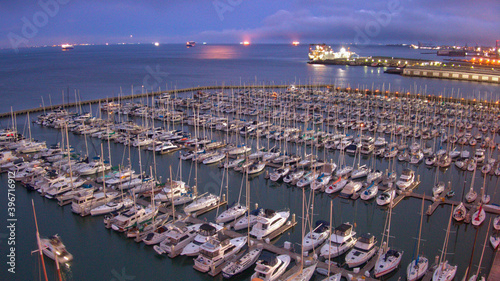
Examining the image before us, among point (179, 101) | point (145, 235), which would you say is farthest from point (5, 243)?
point (179, 101)

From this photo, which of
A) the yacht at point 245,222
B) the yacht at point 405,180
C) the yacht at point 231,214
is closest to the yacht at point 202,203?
the yacht at point 231,214

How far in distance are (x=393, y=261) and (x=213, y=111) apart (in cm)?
3493

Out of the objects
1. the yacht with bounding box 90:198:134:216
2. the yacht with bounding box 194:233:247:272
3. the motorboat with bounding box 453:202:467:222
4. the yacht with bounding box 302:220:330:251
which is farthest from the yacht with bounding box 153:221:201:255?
the motorboat with bounding box 453:202:467:222

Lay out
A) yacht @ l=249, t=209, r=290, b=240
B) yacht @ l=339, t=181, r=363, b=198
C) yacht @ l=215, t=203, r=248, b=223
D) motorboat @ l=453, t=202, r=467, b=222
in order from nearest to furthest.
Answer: yacht @ l=249, t=209, r=290, b=240 → yacht @ l=215, t=203, r=248, b=223 → motorboat @ l=453, t=202, r=467, b=222 → yacht @ l=339, t=181, r=363, b=198

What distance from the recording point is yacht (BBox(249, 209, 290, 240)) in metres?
17.2

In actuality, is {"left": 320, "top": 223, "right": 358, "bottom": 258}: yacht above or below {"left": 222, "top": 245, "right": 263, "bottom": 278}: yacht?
above

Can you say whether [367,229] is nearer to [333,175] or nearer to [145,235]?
[333,175]

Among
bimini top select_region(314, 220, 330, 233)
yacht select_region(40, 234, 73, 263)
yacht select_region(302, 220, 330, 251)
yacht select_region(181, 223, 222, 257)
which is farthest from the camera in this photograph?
bimini top select_region(314, 220, 330, 233)

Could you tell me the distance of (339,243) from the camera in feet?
52.0

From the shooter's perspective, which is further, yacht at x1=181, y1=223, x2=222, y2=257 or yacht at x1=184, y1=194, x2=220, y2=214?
yacht at x1=184, y1=194, x2=220, y2=214

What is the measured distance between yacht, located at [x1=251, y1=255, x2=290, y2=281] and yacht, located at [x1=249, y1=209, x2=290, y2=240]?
111 inches

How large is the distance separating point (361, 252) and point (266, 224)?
443 centimetres

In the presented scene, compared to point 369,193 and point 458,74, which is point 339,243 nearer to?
point 369,193

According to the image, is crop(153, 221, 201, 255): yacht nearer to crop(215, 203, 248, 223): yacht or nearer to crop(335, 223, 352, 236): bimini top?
crop(215, 203, 248, 223): yacht
